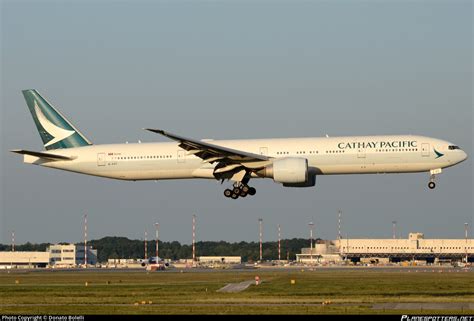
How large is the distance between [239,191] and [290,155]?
16.9ft

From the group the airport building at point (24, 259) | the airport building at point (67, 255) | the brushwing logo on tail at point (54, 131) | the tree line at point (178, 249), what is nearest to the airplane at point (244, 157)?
the brushwing logo on tail at point (54, 131)

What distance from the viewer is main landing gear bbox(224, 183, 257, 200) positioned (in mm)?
64062

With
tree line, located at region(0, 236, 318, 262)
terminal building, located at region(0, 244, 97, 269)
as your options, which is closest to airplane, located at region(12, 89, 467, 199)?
terminal building, located at region(0, 244, 97, 269)

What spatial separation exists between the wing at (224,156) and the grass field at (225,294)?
8.09 m

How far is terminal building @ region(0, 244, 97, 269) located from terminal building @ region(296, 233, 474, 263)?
1517 inches

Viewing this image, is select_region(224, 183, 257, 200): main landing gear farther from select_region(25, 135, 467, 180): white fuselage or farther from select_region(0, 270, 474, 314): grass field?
select_region(0, 270, 474, 314): grass field

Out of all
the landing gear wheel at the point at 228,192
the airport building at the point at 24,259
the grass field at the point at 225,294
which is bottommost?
the grass field at the point at 225,294

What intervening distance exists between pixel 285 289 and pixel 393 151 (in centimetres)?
1508

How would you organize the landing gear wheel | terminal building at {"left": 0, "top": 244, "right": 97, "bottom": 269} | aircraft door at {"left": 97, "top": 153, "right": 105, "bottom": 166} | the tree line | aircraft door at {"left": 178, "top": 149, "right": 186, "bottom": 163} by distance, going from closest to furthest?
1. aircraft door at {"left": 178, "top": 149, "right": 186, "bottom": 163}
2. the landing gear wheel
3. aircraft door at {"left": 97, "top": 153, "right": 105, "bottom": 166}
4. terminal building at {"left": 0, "top": 244, "right": 97, "bottom": 269}
5. the tree line

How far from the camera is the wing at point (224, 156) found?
197 ft

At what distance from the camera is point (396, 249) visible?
497ft

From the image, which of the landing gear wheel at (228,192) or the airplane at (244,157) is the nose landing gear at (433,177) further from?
the landing gear wheel at (228,192)

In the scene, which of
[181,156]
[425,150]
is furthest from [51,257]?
[425,150]

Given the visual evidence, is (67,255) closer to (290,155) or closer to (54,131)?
(54,131)
